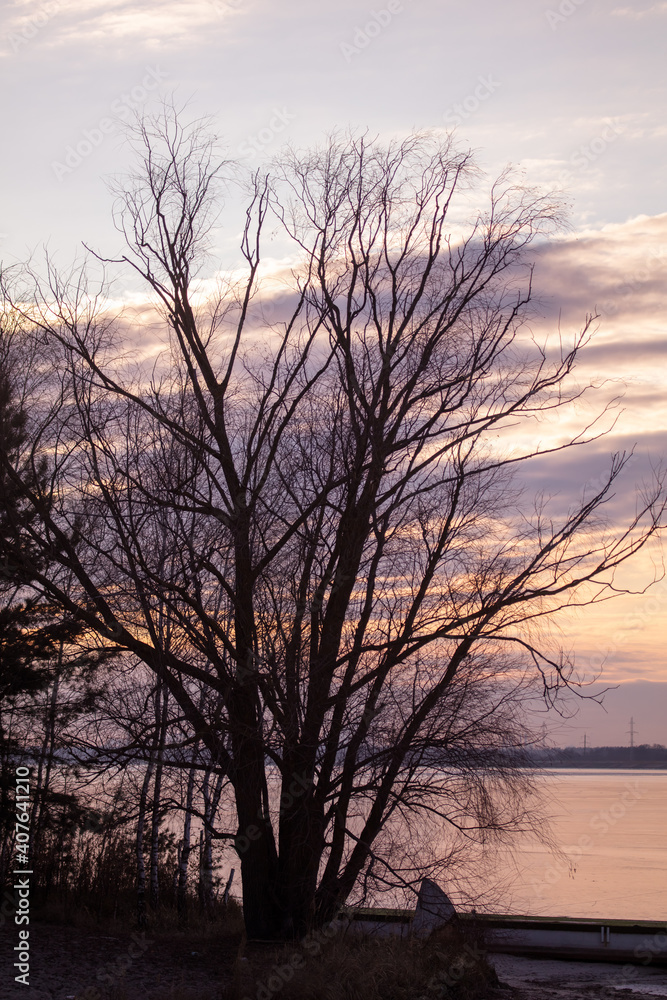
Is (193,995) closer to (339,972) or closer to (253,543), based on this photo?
(339,972)

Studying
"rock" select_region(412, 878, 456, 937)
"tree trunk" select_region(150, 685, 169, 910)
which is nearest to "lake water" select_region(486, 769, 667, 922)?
"rock" select_region(412, 878, 456, 937)

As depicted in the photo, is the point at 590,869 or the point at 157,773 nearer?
the point at 157,773

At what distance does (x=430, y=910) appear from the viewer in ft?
41.1

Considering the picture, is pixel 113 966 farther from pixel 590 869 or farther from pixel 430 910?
pixel 590 869

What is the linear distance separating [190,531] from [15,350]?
4582mm

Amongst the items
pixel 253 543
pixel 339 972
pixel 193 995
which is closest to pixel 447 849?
pixel 339 972

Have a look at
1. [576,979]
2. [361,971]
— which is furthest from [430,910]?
[576,979]

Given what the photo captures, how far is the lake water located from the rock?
30.4 inches

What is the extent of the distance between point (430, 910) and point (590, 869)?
1297 inches

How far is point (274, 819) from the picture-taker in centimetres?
1367

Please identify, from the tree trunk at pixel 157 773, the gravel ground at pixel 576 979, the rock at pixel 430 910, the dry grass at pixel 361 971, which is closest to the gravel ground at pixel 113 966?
the dry grass at pixel 361 971

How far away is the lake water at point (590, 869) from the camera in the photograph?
20.2m

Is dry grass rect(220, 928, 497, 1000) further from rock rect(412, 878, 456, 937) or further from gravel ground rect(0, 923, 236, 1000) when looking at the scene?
gravel ground rect(0, 923, 236, 1000)

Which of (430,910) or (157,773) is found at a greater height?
(157,773)
